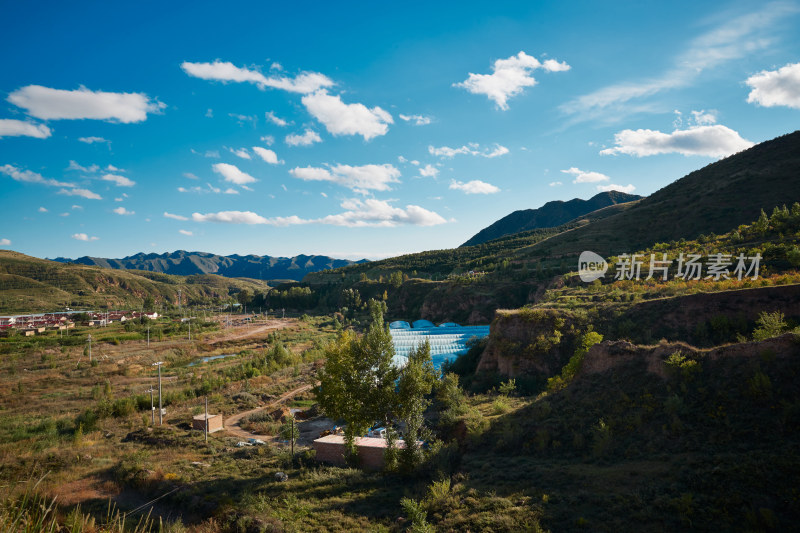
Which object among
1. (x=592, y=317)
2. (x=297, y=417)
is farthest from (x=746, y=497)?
(x=297, y=417)

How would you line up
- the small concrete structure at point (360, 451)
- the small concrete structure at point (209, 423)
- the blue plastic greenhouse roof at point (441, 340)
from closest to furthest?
1. the small concrete structure at point (360, 451)
2. the small concrete structure at point (209, 423)
3. the blue plastic greenhouse roof at point (441, 340)

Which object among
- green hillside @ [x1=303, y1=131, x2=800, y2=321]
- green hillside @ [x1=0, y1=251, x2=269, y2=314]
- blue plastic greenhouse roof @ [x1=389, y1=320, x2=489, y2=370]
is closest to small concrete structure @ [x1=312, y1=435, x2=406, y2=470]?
blue plastic greenhouse roof @ [x1=389, y1=320, x2=489, y2=370]

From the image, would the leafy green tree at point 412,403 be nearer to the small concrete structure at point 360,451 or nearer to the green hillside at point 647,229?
the small concrete structure at point 360,451

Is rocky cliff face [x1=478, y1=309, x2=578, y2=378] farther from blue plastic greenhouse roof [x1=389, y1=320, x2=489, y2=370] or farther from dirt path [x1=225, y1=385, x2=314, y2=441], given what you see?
dirt path [x1=225, y1=385, x2=314, y2=441]

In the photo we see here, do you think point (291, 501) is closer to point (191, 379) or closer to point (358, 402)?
point (358, 402)

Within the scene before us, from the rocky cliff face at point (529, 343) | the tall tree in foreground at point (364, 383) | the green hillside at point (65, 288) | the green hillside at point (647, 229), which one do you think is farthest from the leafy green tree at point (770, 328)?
the green hillside at point (65, 288)

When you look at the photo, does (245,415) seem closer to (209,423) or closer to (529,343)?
(209,423)

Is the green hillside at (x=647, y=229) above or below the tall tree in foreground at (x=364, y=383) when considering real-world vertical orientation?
above
